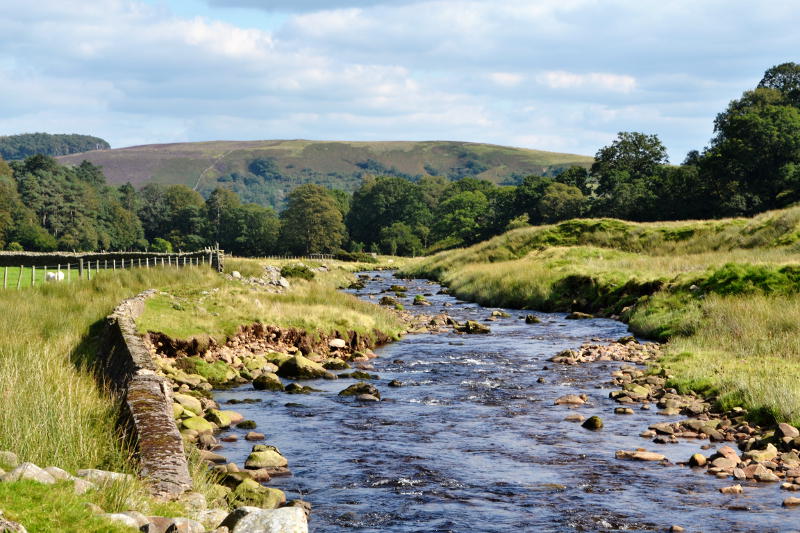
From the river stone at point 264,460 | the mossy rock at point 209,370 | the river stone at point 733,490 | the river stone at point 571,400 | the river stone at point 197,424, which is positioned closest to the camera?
the river stone at point 733,490

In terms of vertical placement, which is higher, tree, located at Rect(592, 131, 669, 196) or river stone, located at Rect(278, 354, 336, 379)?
tree, located at Rect(592, 131, 669, 196)

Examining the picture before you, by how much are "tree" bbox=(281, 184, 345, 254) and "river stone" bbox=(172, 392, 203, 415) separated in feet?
414

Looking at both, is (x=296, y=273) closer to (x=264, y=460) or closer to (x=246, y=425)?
(x=246, y=425)

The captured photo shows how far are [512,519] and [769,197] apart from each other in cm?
8340

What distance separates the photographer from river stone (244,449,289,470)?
13133 mm

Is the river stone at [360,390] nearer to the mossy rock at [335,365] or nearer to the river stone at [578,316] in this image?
the mossy rock at [335,365]

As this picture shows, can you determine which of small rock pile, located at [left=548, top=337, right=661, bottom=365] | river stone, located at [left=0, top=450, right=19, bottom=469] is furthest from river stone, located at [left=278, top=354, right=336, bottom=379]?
river stone, located at [left=0, top=450, right=19, bottom=469]

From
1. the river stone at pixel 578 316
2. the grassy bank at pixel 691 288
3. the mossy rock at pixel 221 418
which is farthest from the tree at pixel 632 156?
the mossy rock at pixel 221 418

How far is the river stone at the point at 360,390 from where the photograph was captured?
1977 centimetres

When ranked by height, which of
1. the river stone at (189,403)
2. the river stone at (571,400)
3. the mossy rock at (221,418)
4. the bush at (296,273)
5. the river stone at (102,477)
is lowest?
the bush at (296,273)

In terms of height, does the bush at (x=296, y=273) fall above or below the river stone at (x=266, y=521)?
below

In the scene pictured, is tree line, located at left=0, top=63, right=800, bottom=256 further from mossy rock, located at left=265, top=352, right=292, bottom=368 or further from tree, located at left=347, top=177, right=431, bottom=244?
mossy rock, located at left=265, top=352, right=292, bottom=368

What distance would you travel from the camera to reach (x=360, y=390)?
19953 millimetres

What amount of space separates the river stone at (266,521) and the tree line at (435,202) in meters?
82.0
